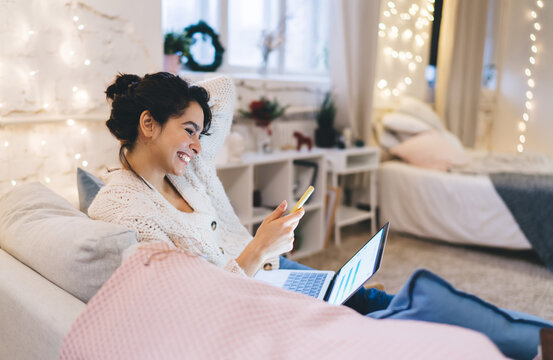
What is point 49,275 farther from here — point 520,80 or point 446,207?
point 520,80

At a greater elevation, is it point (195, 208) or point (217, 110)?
point (217, 110)

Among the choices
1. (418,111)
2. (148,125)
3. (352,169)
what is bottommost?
(352,169)

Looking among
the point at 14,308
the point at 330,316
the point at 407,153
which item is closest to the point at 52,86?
the point at 14,308

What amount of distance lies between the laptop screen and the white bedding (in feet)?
7.26

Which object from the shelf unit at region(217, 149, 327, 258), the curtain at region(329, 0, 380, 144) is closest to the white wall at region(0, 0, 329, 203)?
the shelf unit at region(217, 149, 327, 258)

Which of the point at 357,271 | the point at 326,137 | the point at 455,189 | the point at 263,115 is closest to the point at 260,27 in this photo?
the point at 263,115

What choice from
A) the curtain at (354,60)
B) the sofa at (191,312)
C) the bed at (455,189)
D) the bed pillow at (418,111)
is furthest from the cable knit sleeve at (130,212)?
the bed pillow at (418,111)

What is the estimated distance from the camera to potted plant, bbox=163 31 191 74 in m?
2.49

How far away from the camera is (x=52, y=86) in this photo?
1.90 m

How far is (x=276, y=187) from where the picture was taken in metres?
3.06

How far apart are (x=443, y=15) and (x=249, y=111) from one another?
2.41 metres

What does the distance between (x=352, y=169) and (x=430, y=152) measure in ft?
2.35

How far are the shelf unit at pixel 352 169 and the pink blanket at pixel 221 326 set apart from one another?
2.59 metres

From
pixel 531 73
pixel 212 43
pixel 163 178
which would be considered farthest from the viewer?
pixel 531 73
